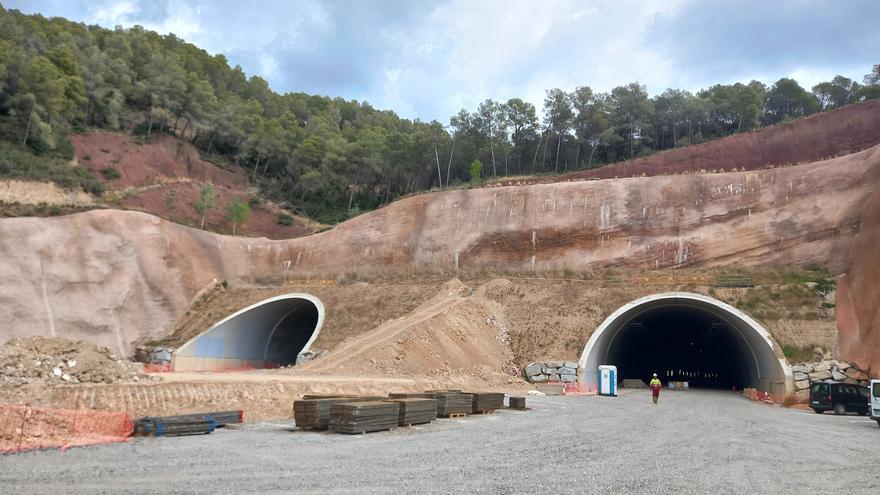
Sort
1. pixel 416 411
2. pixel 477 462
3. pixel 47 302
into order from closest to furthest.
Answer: pixel 477 462, pixel 416 411, pixel 47 302

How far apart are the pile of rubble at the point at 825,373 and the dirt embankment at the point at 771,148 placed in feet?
114

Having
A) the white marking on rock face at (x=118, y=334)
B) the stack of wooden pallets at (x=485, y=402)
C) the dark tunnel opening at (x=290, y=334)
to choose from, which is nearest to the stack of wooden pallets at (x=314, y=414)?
the stack of wooden pallets at (x=485, y=402)

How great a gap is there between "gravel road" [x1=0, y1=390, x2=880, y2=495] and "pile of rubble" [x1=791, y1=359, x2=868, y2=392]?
33.6 feet

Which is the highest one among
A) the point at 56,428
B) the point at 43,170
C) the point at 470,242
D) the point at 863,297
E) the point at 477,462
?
the point at 43,170

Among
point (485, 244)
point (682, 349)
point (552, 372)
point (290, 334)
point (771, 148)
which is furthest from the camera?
point (771, 148)

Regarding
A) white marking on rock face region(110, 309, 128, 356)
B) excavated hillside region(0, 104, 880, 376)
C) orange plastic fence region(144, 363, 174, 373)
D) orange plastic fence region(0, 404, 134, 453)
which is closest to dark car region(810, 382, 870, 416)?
excavated hillside region(0, 104, 880, 376)

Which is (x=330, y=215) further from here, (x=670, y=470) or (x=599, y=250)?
(x=670, y=470)

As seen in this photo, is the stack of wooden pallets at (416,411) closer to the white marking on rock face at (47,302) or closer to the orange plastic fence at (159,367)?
the orange plastic fence at (159,367)

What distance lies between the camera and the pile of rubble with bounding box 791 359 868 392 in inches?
1065

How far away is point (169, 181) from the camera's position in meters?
68.2

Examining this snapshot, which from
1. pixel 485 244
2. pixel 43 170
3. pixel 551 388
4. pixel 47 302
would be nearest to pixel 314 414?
pixel 551 388

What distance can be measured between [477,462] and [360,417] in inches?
179

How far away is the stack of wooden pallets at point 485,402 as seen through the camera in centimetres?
2003

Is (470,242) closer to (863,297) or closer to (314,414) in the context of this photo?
(863,297)
